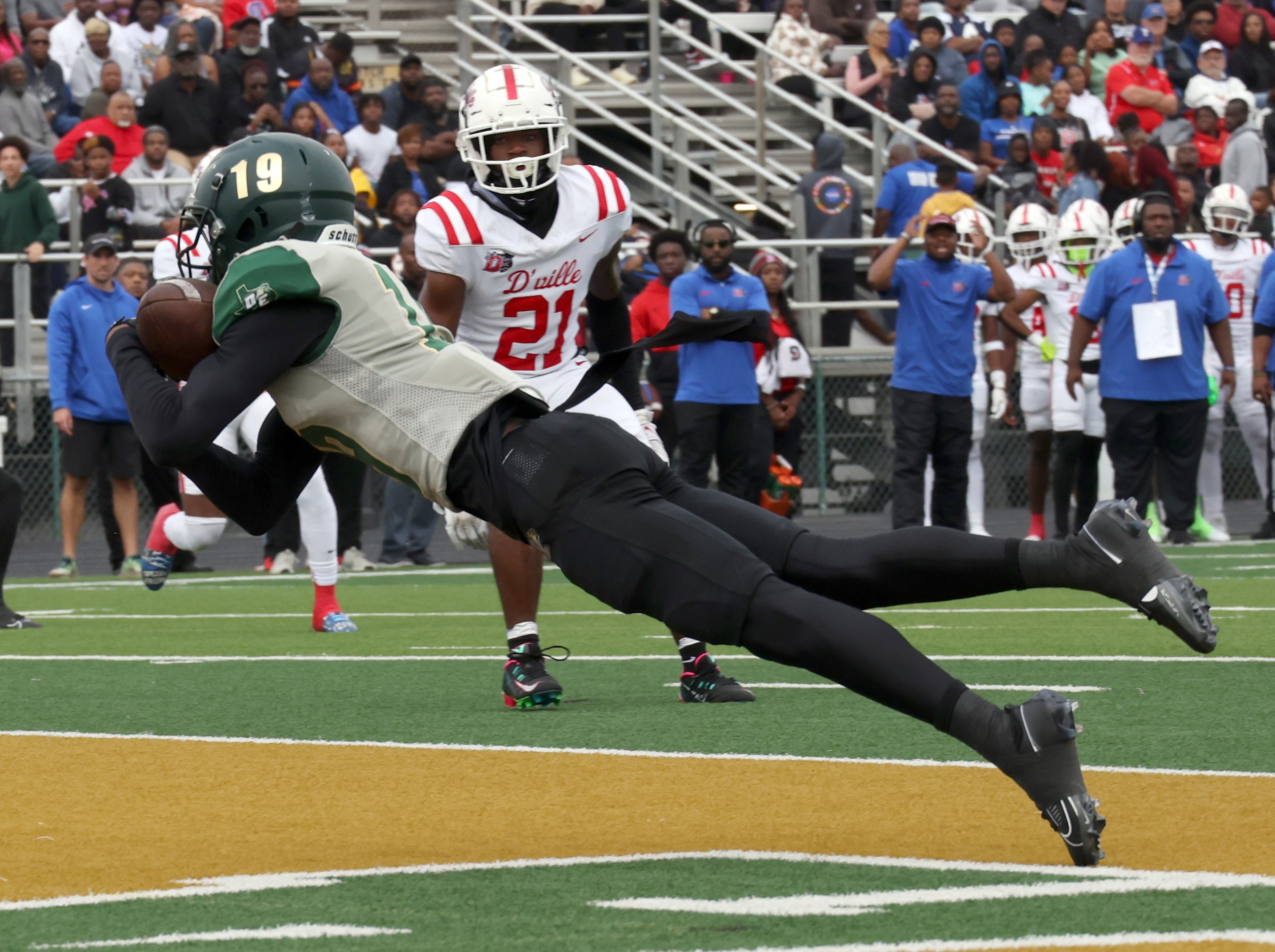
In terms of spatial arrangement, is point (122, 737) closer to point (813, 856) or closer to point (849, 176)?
point (813, 856)

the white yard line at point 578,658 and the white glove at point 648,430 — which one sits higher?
the white glove at point 648,430

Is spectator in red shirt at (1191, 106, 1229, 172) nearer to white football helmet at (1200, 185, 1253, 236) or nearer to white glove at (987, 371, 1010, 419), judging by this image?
white football helmet at (1200, 185, 1253, 236)

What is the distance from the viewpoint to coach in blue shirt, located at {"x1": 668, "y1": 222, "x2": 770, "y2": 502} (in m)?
11.1

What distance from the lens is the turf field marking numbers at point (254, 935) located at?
2932mm

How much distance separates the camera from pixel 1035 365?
12.9 metres

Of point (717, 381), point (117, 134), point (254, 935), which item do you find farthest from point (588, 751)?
point (117, 134)

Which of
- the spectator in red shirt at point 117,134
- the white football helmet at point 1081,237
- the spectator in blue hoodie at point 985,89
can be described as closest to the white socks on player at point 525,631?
the white football helmet at point 1081,237

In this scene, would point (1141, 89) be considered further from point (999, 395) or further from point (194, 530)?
point (194, 530)

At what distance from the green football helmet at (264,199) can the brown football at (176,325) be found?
13 cm

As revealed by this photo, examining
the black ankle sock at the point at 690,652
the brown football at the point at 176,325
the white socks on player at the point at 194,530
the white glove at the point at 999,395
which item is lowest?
the white glove at the point at 999,395

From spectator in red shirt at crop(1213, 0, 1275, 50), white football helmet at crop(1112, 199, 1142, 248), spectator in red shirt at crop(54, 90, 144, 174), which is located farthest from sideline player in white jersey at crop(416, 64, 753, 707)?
spectator in red shirt at crop(1213, 0, 1275, 50)

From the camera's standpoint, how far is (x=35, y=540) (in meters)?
14.3

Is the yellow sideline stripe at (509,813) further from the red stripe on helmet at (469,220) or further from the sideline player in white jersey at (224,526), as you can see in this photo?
the sideline player in white jersey at (224,526)

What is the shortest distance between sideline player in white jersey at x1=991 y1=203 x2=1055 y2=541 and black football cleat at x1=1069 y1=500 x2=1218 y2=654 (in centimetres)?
917
